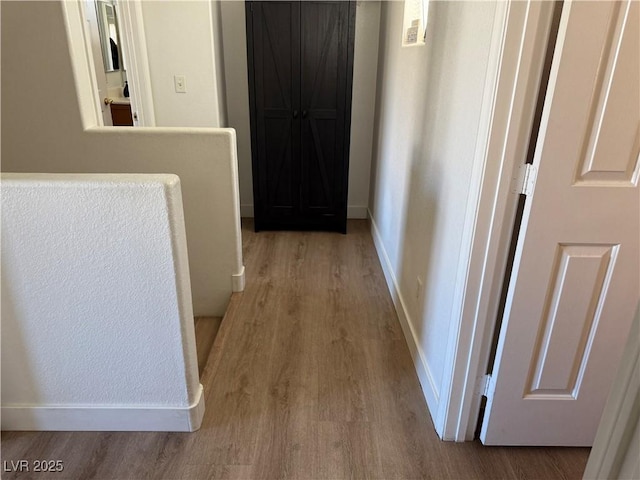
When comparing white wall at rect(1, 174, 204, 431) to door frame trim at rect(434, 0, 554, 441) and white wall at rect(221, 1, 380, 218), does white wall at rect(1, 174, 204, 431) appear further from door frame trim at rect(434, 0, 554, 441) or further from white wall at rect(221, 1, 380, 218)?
white wall at rect(221, 1, 380, 218)

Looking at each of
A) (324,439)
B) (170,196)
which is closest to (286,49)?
(170,196)

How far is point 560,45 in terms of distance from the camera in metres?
1.18

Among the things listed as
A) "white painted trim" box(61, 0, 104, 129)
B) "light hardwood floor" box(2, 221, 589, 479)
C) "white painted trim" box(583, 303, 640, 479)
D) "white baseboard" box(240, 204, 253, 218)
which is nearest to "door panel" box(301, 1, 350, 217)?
"white baseboard" box(240, 204, 253, 218)

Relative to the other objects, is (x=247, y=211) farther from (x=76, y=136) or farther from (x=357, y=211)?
(x=76, y=136)

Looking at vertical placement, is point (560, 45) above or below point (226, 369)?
above

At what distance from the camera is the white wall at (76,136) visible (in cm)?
204

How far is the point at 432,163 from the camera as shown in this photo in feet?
6.43

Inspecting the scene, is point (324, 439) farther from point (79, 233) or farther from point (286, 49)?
point (286, 49)

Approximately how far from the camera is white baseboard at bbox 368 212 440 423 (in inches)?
71.3

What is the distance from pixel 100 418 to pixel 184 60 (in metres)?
2.49

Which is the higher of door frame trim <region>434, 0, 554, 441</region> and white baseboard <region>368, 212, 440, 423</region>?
door frame trim <region>434, 0, 554, 441</region>

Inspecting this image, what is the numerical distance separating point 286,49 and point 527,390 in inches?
106

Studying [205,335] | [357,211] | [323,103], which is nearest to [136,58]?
[323,103]

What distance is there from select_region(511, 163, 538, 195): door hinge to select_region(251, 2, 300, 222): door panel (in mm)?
2322
